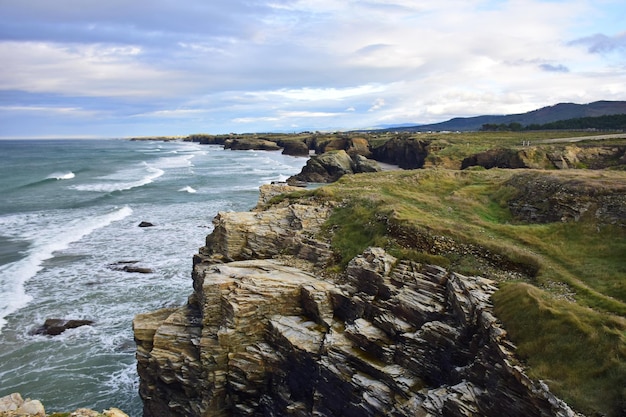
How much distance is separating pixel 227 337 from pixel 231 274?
2.79 metres

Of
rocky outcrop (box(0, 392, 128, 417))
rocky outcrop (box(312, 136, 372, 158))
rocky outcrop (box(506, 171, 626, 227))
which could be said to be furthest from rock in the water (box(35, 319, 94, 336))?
rocky outcrop (box(312, 136, 372, 158))

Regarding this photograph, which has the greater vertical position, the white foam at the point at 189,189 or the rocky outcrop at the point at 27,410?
the rocky outcrop at the point at 27,410

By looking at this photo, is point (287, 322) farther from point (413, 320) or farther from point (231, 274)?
point (413, 320)

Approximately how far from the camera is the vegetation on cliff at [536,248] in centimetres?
1039

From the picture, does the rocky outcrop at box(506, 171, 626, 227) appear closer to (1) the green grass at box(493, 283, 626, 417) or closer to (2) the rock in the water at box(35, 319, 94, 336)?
(1) the green grass at box(493, 283, 626, 417)

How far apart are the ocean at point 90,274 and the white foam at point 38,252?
A: 0.30ft

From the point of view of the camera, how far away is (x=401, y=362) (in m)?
13.6

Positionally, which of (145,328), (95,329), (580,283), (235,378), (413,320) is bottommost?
(95,329)

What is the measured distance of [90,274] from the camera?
32250 millimetres

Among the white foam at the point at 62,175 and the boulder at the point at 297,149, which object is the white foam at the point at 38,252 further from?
the boulder at the point at 297,149

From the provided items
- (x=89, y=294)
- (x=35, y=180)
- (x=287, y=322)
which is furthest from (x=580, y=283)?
(x=35, y=180)

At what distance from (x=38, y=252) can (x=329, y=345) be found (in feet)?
110

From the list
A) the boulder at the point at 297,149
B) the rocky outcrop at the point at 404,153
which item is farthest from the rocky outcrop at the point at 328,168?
the boulder at the point at 297,149

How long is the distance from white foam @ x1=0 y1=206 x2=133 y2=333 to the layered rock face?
15173 mm
